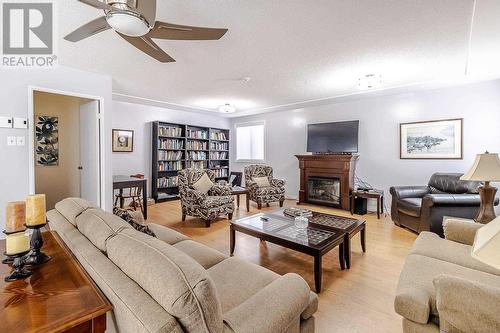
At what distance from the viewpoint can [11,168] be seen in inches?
115

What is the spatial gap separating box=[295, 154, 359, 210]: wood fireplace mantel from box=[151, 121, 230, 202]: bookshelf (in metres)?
2.69

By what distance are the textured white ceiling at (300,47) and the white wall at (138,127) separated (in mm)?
1044

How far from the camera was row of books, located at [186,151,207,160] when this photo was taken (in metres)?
6.49

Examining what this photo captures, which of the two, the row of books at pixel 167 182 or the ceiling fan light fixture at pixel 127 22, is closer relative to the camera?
the ceiling fan light fixture at pixel 127 22

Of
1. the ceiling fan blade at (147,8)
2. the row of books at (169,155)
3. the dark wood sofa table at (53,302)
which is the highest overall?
the ceiling fan blade at (147,8)

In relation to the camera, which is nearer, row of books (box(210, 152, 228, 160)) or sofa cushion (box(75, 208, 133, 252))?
sofa cushion (box(75, 208, 133, 252))

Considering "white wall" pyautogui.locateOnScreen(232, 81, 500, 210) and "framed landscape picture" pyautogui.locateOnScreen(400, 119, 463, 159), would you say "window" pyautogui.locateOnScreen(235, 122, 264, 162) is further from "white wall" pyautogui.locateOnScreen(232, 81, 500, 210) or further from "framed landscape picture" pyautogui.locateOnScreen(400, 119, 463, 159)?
"framed landscape picture" pyautogui.locateOnScreen(400, 119, 463, 159)

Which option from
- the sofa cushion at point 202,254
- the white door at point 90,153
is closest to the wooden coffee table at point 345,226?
the sofa cushion at point 202,254

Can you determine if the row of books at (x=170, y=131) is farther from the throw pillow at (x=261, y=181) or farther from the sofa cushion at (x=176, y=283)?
the sofa cushion at (x=176, y=283)

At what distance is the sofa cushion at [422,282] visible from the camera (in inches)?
46.1

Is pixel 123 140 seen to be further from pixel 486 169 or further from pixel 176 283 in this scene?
pixel 486 169

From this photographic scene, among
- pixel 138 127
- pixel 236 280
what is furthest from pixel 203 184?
pixel 236 280

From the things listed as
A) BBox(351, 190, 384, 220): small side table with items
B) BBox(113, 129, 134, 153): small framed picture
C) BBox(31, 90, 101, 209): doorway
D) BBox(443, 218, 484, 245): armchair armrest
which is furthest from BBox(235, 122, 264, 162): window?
BBox(443, 218, 484, 245): armchair armrest

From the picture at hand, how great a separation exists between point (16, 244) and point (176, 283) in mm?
788
